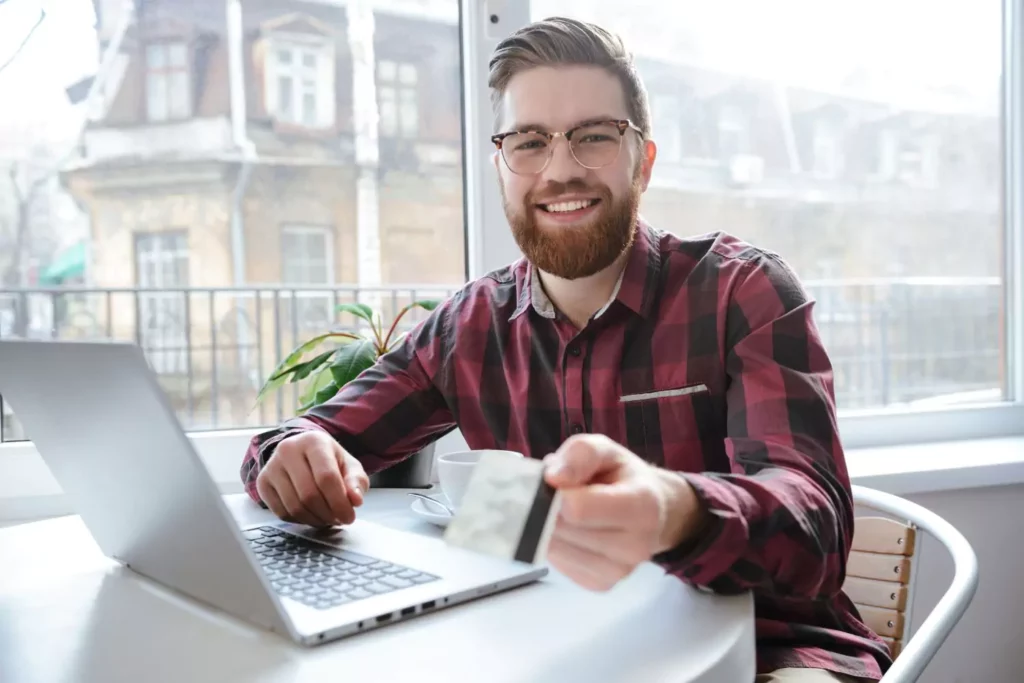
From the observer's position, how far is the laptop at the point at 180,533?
591mm

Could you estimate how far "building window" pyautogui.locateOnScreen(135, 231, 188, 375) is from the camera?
6.95ft

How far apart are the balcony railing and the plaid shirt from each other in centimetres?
85

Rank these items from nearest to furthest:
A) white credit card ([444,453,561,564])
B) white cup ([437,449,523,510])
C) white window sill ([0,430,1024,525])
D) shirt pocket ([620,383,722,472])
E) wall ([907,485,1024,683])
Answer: white credit card ([444,453,561,564]) < white cup ([437,449,523,510]) < shirt pocket ([620,383,722,472]) < white window sill ([0,430,1024,525]) < wall ([907,485,1024,683])

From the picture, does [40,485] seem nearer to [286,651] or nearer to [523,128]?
[523,128]

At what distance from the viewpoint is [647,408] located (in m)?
1.13

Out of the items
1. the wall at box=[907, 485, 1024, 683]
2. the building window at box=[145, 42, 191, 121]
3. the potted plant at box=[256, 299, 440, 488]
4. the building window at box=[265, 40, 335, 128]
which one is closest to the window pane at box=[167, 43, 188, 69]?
the building window at box=[145, 42, 191, 121]

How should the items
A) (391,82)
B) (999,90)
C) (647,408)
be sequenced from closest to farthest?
(647,408) < (391,82) < (999,90)

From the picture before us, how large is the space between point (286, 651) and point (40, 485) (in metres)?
1.19

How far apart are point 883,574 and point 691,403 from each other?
0.38 meters

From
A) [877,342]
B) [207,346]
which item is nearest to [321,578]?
[207,346]

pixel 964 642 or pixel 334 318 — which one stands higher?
pixel 334 318

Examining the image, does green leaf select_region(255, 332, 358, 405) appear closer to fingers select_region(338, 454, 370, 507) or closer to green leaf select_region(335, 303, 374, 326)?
green leaf select_region(335, 303, 374, 326)

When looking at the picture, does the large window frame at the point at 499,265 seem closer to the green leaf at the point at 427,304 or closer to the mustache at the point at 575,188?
the green leaf at the point at 427,304

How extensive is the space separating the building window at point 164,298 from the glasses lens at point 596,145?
125 centimetres
